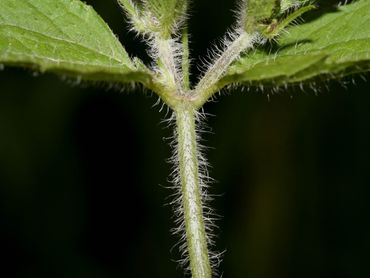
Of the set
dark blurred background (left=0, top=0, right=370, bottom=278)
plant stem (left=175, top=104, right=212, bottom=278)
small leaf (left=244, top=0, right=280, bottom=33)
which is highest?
dark blurred background (left=0, top=0, right=370, bottom=278)

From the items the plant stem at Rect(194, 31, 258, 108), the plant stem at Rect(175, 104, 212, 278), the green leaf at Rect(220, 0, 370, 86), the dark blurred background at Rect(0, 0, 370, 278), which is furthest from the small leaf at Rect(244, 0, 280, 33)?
the dark blurred background at Rect(0, 0, 370, 278)

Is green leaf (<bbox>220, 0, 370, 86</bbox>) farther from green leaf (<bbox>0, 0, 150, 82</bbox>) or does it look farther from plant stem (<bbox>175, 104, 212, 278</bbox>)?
green leaf (<bbox>0, 0, 150, 82</bbox>)

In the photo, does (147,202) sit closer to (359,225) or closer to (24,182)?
(24,182)

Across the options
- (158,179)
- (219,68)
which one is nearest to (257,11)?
(219,68)

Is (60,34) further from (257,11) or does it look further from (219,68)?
(257,11)

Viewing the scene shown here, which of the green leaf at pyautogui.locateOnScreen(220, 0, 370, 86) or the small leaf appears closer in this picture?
the green leaf at pyautogui.locateOnScreen(220, 0, 370, 86)
